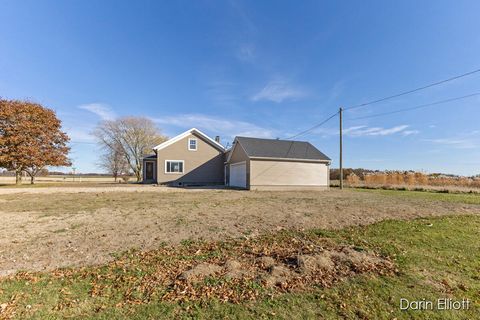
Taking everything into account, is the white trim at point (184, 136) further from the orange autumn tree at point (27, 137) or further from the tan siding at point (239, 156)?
the orange autumn tree at point (27, 137)

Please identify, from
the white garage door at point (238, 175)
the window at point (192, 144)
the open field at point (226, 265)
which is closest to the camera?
the open field at point (226, 265)

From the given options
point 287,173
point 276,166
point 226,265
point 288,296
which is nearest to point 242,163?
point 276,166

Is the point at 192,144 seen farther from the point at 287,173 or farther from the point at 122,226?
the point at 122,226

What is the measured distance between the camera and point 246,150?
20.7 metres

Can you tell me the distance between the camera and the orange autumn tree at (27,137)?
22.4 metres

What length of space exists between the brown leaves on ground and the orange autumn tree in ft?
83.0

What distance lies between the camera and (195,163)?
84.0ft

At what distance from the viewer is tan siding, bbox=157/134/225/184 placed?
24.5 metres

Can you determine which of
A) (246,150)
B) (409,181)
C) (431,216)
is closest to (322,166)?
(246,150)

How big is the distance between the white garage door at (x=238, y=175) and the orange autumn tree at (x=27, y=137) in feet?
58.7

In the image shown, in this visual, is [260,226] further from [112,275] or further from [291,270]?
[112,275]

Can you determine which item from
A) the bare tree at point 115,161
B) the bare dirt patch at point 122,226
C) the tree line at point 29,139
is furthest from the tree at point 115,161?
the bare dirt patch at point 122,226

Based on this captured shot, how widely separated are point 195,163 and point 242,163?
6299 mm

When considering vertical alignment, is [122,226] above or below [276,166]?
below
